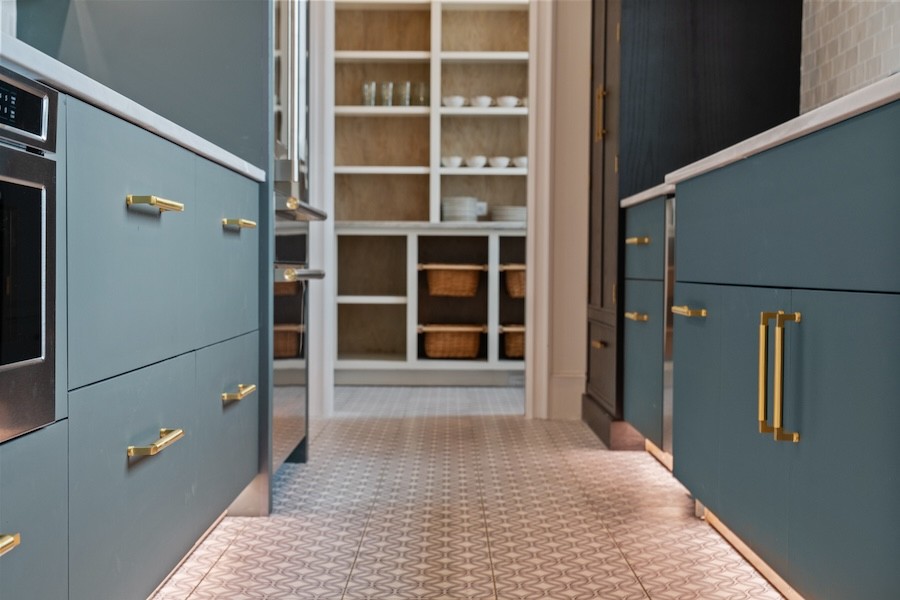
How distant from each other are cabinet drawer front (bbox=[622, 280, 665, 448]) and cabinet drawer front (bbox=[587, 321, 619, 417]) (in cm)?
7

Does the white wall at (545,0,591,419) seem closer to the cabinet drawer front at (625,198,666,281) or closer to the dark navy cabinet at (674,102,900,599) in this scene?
the cabinet drawer front at (625,198,666,281)

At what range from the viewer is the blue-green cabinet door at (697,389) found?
200cm

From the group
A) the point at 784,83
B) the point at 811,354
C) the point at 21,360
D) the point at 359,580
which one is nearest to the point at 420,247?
the point at 784,83

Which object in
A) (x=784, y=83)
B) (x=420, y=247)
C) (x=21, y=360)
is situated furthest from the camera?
(x=420, y=247)

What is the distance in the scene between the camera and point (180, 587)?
1.80 metres

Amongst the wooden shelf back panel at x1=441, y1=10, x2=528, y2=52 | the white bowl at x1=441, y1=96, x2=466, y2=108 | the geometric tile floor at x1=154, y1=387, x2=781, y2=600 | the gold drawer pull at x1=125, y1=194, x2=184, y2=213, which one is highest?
the wooden shelf back panel at x1=441, y1=10, x2=528, y2=52

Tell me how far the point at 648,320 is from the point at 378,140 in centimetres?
305

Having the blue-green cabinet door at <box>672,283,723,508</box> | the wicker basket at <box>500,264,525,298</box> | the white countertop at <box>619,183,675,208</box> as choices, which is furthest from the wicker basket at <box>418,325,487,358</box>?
the blue-green cabinet door at <box>672,283,723,508</box>

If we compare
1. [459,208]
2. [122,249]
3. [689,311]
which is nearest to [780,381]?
[689,311]

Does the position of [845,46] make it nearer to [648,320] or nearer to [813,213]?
[648,320]

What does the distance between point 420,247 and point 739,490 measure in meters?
3.83

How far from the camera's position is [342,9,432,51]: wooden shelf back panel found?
5508mm

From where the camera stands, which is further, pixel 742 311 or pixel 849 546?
pixel 742 311

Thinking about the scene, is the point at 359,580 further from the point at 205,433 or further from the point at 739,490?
the point at 739,490
